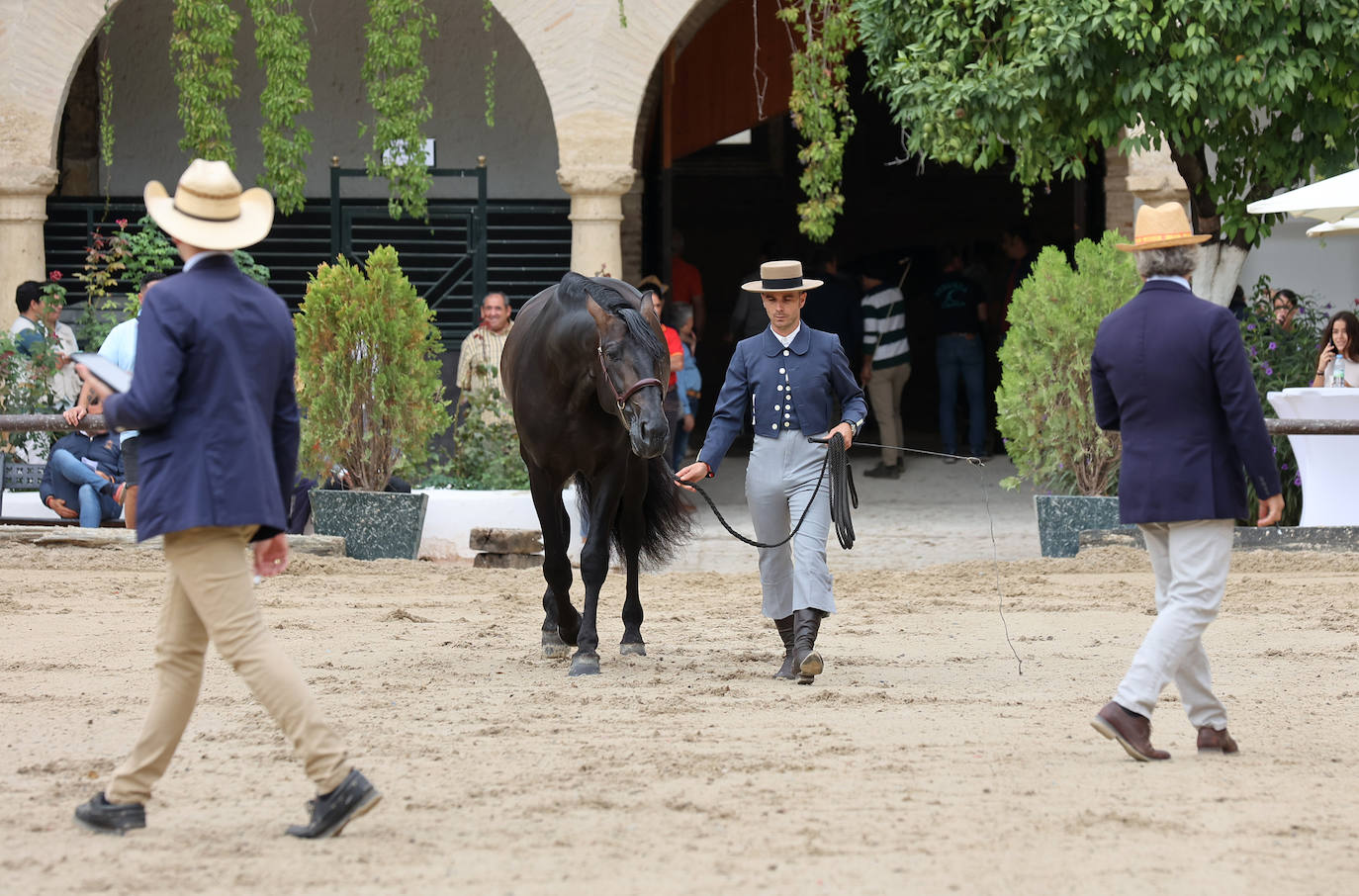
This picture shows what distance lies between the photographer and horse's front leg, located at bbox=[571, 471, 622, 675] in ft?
23.2

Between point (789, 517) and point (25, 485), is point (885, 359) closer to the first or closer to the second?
point (25, 485)

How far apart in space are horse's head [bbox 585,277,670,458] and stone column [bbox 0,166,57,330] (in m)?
7.59

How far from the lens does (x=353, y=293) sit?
10.9m

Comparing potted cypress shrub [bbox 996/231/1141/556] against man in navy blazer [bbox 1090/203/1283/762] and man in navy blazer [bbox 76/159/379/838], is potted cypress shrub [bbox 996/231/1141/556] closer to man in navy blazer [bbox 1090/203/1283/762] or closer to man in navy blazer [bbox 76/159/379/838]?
A: man in navy blazer [bbox 1090/203/1283/762]

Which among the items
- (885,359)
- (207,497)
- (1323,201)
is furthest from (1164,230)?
(885,359)

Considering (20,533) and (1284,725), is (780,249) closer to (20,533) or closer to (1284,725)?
(20,533)

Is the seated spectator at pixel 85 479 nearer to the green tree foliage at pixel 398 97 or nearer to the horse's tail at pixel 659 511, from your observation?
the green tree foliage at pixel 398 97

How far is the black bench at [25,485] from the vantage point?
10969 mm

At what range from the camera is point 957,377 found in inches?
616

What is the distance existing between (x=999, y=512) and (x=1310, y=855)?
9.68 m

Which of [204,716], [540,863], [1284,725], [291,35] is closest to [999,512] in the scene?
[291,35]

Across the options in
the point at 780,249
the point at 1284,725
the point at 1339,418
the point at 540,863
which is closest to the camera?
the point at 540,863

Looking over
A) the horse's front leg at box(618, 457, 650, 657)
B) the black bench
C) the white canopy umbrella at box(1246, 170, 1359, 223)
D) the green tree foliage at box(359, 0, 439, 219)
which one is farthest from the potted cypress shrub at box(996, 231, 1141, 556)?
the black bench

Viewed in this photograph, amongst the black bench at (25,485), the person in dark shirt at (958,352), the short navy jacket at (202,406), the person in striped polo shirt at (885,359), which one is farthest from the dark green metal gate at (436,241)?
the short navy jacket at (202,406)
